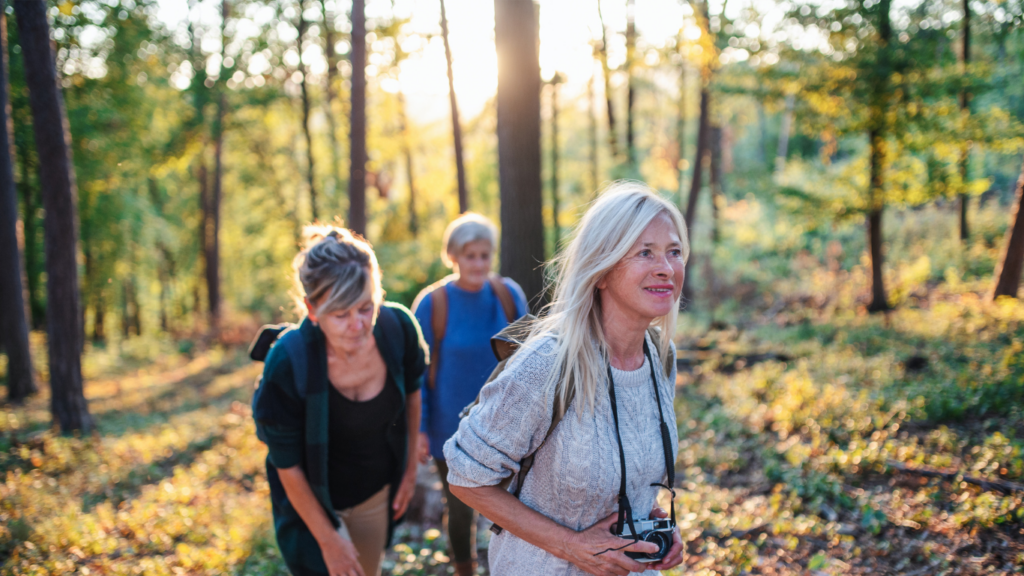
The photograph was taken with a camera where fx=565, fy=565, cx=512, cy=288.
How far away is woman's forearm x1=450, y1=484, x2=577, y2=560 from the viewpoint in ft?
5.71

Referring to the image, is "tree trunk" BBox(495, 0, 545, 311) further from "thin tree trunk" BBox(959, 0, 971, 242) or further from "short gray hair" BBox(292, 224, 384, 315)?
"thin tree trunk" BBox(959, 0, 971, 242)

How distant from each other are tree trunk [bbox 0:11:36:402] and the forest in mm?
42

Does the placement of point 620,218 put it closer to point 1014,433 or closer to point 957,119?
point 1014,433

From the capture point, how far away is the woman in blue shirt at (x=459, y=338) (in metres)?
3.79

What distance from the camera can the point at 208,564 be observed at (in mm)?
4430

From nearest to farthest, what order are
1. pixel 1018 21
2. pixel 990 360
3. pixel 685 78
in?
pixel 990 360, pixel 1018 21, pixel 685 78

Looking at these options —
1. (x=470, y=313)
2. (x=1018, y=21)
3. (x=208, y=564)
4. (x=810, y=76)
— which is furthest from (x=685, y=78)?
(x=208, y=564)

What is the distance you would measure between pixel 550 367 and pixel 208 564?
4134 millimetres

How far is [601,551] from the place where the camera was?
1715 mm

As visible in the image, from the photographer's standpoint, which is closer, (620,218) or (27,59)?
(620,218)

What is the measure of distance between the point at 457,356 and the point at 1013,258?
33.9 ft

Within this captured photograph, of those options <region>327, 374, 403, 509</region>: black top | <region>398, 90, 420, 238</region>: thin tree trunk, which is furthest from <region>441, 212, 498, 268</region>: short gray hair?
<region>398, 90, 420, 238</region>: thin tree trunk

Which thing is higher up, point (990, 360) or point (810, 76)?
point (810, 76)

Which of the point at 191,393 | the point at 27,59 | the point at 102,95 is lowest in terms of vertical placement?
the point at 191,393
